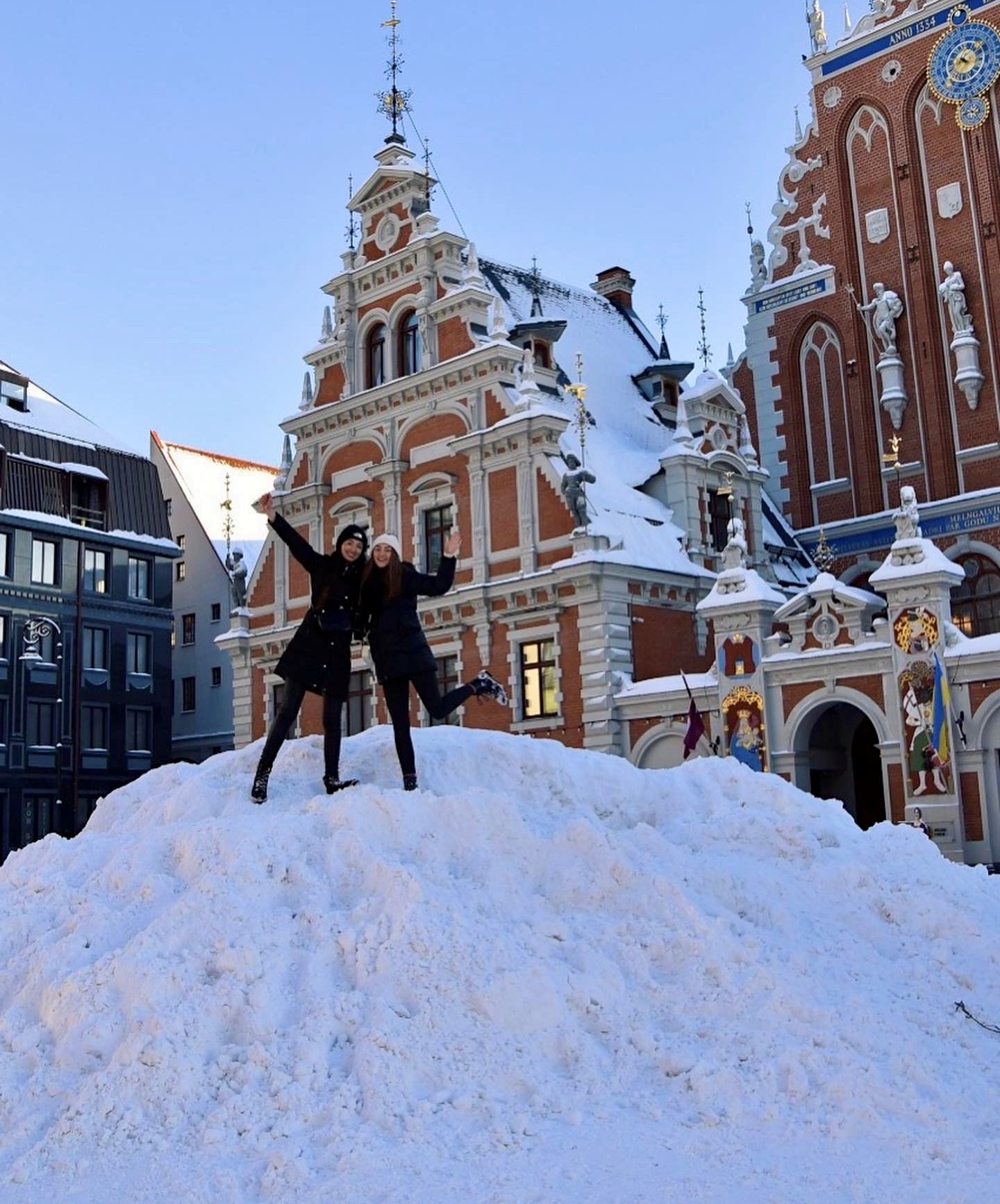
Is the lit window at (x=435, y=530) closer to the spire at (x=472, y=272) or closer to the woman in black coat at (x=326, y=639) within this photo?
the spire at (x=472, y=272)

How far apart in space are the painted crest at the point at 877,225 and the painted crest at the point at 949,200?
128cm

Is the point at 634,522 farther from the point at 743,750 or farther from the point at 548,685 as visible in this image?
the point at 743,750

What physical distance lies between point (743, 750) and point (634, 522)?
596 centimetres

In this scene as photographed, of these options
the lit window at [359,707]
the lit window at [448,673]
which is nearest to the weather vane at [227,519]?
the lit window at [359,707]

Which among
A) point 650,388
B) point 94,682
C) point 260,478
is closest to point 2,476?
point 94,682

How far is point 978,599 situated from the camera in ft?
89.1

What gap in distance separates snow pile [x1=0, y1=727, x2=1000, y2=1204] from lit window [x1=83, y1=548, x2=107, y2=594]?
3287cm

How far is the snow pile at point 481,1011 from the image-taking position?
5.71 meters

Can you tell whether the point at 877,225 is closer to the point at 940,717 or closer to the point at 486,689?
the point at 940,717

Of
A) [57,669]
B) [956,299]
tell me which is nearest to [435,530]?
[956,299]

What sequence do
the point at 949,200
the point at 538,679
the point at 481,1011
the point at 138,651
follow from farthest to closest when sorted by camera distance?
the point at 138,651 < the point at 949,200 < the point at 538,679 < the point at 481,1011

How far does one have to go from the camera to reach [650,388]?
3297 centimetres

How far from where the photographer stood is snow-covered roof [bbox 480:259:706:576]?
27266mm

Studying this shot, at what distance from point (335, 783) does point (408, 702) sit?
0.80m
